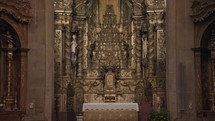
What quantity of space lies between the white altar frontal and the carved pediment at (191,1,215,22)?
5.96 metres

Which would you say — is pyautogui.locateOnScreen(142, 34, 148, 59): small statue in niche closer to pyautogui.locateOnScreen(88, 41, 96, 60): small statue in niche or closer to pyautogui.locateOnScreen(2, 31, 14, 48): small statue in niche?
pyautogui.locateOnScreen(88, 41, 96, 60): small statue in niche

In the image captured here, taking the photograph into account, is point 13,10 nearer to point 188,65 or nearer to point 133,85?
point 188,65

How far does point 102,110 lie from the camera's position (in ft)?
63.9

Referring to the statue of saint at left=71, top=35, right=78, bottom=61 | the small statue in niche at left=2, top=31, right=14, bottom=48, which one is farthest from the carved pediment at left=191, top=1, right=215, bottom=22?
the statue of saint at left=71, top=35, right=78, bottom=61

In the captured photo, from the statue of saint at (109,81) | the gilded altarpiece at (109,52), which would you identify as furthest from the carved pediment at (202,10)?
the statue of saint at (109,81)

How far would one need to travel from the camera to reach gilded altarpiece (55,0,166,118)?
23.8 meters

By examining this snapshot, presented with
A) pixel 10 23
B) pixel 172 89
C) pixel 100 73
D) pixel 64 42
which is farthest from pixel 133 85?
pixel 10 23

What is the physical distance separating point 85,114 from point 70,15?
7335 mm

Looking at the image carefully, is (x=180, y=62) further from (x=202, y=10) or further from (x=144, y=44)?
(x=144, y=44)

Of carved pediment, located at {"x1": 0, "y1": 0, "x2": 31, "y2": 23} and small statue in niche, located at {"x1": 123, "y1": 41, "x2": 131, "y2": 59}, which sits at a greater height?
carved pediment, located at {"x1": 0, "y1": 0, "x2": 31, "y2": 23}

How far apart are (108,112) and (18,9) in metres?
6.75

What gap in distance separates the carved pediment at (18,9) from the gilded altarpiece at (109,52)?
7841 mm

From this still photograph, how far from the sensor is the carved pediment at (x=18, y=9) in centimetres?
1534

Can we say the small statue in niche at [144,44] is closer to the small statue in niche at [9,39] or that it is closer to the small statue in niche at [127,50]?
the small statue in niche at [127,50]
